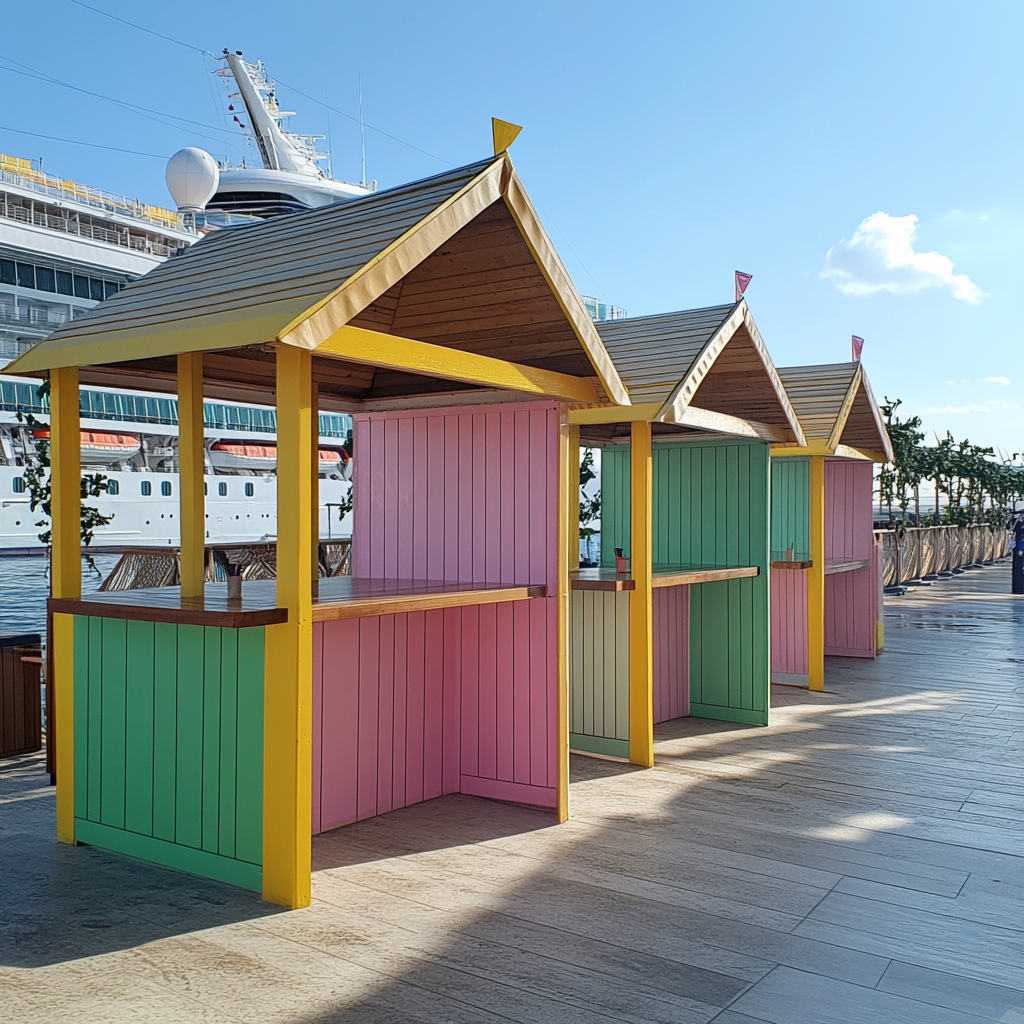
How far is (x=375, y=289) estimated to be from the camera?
4211 millimetres

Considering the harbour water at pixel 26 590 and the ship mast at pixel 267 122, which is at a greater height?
the ship mast at pixel 267 122

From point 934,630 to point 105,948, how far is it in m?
13.2

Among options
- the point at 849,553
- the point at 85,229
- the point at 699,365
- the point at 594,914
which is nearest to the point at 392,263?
the point at 594,914

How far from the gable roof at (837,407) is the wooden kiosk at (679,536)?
1.37 metres

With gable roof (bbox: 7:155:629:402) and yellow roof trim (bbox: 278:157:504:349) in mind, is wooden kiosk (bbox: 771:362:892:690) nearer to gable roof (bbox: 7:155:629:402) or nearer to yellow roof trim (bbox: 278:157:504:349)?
gable roof (bbox: 7:155:629:402)

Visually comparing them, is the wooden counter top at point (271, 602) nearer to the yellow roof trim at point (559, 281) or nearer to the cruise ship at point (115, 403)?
the yellow roof trim at point (559, 281)

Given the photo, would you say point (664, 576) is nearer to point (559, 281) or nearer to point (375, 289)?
point (559, 281)

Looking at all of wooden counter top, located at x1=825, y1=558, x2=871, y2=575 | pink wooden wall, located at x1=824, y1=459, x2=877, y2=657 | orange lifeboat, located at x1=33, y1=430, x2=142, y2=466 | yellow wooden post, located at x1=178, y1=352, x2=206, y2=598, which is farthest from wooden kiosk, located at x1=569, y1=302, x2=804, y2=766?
orange lifeboat, located at x1=33, y1=430, x2=142, y2=466

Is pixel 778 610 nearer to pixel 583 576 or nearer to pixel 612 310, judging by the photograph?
pixel 583 576

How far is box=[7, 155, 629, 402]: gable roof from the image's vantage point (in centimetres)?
416

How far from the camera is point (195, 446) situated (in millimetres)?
5164

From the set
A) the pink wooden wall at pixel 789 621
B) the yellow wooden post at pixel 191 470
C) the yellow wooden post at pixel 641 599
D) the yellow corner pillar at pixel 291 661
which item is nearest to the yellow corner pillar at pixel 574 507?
the yellow wooden post at pixel 641 599

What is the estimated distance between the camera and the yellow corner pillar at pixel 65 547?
503cm

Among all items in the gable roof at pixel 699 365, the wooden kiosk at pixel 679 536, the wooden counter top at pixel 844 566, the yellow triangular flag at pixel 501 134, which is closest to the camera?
the yellow triangular flag at pixel 501 134
